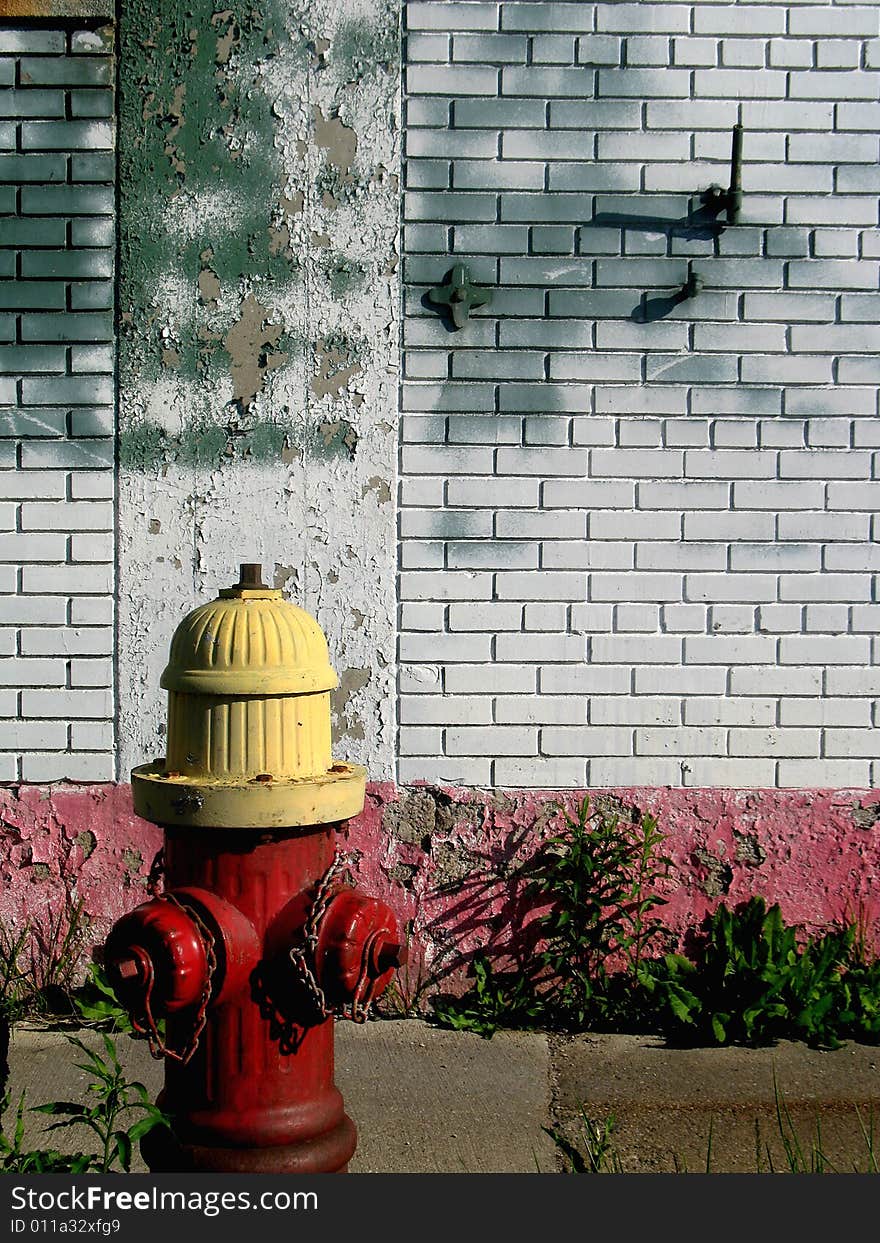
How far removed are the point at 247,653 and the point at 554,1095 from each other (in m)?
2.01

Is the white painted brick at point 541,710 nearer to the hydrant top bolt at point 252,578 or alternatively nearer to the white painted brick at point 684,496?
the white painted brick at point 684,496

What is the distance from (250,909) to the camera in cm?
226

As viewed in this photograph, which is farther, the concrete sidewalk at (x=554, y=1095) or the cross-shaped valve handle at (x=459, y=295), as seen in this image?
the cross-shaped valve handle at (x=459, y=295)

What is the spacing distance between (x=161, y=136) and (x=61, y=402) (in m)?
0.98

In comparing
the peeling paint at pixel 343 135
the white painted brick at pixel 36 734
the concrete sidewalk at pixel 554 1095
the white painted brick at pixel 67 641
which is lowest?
the concrete sidewalk at pixel 554 1095

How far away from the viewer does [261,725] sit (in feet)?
7.34

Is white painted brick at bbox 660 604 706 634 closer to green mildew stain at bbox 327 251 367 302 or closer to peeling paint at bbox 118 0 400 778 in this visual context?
peeling paint at bbox 118 0 400 778

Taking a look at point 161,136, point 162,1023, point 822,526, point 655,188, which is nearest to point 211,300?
point 161,136

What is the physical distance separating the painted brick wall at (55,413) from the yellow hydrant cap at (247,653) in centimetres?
202

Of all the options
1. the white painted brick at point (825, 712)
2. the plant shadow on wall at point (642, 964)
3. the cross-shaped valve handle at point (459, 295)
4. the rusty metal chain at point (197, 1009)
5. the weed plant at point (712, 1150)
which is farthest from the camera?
the white painted brick at point (825, 712)

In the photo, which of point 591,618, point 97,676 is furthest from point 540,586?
point 97,676

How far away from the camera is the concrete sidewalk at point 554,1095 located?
10.5ft

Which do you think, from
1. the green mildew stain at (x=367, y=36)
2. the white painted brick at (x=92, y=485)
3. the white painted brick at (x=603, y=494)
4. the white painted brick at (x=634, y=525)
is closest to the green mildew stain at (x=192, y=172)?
the green mildew stain at (x=367, y=36)

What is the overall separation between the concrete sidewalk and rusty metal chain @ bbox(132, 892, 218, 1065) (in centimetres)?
105
